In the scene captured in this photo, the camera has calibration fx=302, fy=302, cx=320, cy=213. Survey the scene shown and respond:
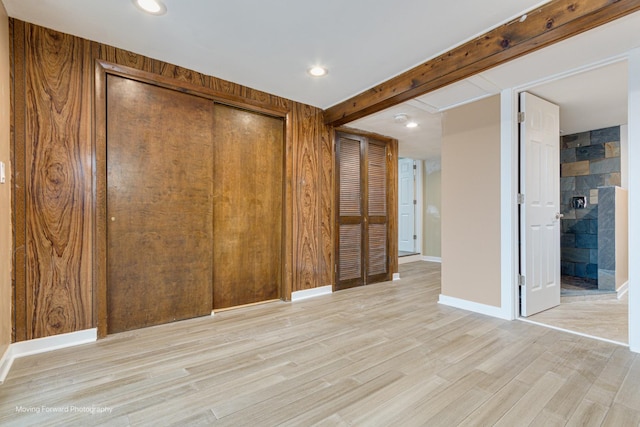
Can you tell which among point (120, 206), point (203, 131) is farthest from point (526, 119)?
point (120, 206)

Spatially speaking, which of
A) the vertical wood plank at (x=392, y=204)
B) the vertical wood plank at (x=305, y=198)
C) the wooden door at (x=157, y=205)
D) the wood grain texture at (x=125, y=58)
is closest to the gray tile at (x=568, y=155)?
the vertical wood plank at (x=392, y=204)

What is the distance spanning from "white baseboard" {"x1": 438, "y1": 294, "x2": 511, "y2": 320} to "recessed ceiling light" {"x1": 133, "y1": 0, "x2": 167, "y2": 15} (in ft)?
11.6

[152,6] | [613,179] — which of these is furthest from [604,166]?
[152,6]

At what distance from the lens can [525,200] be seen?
2832mm

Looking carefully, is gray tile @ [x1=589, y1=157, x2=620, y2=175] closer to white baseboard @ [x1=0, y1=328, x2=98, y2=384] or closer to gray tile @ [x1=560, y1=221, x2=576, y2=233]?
gray tile @ [x1=560, y1=221, x2=576, y2=233]

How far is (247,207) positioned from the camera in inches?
127

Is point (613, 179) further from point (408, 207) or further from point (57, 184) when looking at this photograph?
point (57, 184)

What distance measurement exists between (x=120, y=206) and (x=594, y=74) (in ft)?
13.4

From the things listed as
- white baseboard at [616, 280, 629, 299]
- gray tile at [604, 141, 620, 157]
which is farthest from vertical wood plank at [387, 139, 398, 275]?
gray tile at [604, 141, 620, 157]

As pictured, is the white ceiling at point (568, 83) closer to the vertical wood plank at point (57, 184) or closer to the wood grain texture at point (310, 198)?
the wood grain texture at point (310, 198)

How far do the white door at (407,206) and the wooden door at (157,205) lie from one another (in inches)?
199

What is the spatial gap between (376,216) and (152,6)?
344cm

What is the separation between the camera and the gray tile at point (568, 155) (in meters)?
4.60

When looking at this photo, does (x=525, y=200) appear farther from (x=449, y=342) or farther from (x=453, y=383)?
(x=453, y=383)
